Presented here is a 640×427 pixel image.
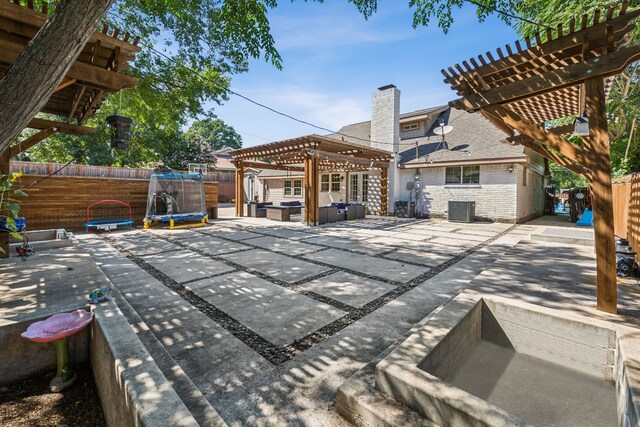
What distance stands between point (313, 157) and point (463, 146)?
8343 millimetres

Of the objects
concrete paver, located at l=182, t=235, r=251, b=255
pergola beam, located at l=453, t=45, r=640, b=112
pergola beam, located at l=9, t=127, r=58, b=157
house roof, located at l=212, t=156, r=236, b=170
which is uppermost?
house roof, located at l=212, t=156, r=236, b=170

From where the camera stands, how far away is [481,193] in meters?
13.2

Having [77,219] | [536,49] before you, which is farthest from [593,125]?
[77,219]

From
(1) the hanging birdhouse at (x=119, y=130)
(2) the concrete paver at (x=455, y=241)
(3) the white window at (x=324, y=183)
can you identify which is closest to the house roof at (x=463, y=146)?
(3) the white window at (x=324, y=183)

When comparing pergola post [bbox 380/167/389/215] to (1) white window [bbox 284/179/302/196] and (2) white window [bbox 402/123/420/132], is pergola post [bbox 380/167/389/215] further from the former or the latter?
(1) white window [bbox 284/179/302/196]

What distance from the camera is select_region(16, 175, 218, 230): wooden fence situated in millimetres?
8977

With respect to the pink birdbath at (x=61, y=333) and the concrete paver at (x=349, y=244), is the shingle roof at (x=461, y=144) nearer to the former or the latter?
the concrete paver at (x=349, y=244)

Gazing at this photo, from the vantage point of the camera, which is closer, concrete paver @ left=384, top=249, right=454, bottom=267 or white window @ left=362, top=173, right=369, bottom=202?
concrete paver @ left=384, top=249, right=454, bottom=267

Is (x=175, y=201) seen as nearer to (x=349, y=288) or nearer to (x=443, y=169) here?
(x=349, y=288)

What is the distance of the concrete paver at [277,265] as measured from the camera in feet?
16.0

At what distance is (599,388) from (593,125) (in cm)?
255

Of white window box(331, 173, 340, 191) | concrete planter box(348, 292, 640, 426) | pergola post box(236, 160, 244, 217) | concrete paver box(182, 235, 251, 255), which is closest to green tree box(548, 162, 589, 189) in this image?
white window box(331, 173, 340, 191)

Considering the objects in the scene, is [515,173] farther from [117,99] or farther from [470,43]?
[117,99]

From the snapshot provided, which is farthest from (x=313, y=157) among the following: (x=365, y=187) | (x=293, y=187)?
(x=293, y=187)
